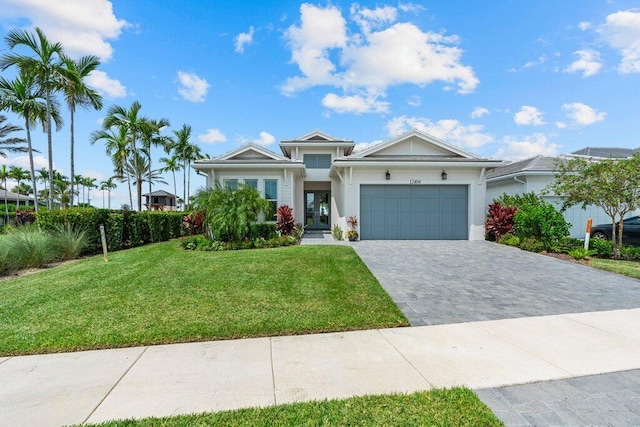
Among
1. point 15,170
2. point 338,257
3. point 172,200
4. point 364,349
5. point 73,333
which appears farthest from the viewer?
point 172,200

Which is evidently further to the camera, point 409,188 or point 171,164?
point 171,164

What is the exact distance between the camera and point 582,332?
4074 millimetres

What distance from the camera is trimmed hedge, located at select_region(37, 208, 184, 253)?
10062mm

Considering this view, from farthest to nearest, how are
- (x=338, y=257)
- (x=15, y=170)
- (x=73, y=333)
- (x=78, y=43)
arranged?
(x=15, y=170) < (x=78, y=43) < (x=338, y=257) < (x=73, y=333)

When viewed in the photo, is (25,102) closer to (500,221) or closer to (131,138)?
(131,138)

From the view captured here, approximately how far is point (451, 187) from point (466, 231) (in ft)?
7.09

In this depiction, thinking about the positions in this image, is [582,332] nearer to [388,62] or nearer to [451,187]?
[451,187]

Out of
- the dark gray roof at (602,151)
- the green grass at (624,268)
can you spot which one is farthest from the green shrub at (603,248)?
the dark gray roof at (602,151)

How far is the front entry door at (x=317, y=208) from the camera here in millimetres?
18891

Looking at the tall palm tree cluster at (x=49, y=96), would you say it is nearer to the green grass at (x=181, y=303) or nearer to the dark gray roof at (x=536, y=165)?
the green grass at (x=181, y=303)

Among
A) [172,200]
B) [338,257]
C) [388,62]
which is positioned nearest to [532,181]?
[388,62]

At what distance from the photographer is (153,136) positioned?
2453cm

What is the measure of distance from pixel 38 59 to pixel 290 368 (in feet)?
57.9

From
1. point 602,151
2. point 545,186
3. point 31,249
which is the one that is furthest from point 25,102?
point 602,151
